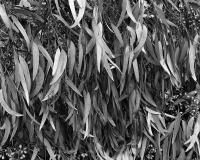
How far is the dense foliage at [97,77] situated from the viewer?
1200 mm

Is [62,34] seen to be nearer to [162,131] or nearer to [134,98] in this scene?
[134,98]

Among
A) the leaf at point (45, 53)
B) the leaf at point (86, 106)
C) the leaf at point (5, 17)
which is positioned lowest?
the leaf at point (86, 106)

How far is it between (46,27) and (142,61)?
1.11ft

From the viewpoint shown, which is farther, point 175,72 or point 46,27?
point 175,72

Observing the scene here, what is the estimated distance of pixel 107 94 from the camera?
1.29 m

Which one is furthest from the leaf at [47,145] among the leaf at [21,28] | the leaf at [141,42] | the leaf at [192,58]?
the leaf at [192,58]

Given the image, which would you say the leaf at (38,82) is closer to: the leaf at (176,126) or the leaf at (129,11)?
the leaf at (129,11)

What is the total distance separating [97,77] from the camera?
4.23 ft

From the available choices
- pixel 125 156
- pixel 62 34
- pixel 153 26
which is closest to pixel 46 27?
pixel 62 34

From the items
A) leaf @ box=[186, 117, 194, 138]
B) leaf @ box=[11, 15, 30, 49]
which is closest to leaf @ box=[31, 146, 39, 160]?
leaf @ box=[11, 15, 30, 49]

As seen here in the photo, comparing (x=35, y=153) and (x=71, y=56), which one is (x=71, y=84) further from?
(x=35, y=153)

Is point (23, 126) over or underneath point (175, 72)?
underneath

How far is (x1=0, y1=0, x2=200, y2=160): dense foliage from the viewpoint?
1200 mm

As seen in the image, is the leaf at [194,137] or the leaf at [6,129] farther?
the leaf at [194,137]
